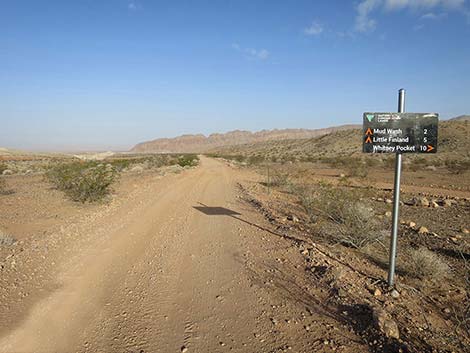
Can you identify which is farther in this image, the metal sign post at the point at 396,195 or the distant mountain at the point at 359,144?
the distant mountain at the point at 359,144

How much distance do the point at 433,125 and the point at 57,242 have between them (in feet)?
23.7

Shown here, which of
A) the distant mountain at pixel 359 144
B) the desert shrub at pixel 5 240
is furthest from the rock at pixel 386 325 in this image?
the distant mountain at pixel 359 144

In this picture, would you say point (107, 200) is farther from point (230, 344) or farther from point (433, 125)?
point (433, 125)

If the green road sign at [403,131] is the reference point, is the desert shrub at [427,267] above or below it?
below

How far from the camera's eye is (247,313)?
12.1 feet

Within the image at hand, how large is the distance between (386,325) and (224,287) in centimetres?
219

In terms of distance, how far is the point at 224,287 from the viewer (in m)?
4.35

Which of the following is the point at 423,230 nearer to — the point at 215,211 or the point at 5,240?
the point at 215,211

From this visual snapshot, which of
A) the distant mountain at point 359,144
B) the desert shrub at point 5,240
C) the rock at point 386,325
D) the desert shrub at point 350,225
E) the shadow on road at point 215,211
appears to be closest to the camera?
the rock at point 386,325

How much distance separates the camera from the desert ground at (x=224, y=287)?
10.5 feet

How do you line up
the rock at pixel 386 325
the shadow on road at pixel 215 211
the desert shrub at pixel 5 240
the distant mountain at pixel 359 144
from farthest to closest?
1. the distant mountain at pixel 359 144
2. the shadow on road at pixel 215 211
3. the desert shrub at pixel 5 240
4. the rock at pixel 386 325

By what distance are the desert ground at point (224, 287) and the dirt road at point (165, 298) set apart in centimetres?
2

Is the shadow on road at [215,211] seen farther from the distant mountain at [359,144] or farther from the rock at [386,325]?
the distant mountain at [359,144]

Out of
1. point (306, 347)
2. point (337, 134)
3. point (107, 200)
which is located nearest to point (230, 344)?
point (306, 347)
